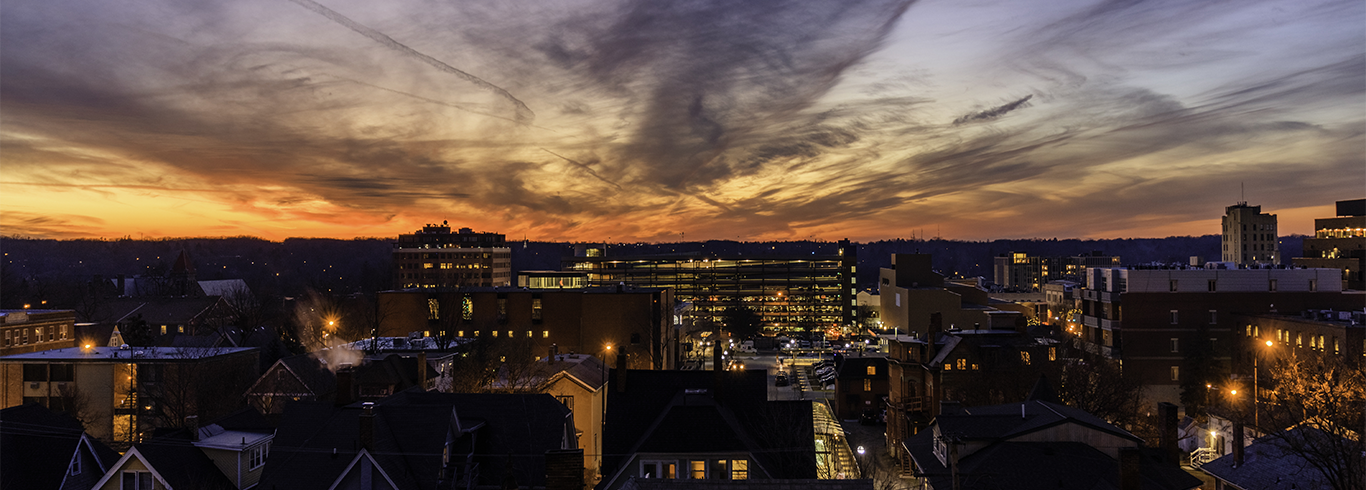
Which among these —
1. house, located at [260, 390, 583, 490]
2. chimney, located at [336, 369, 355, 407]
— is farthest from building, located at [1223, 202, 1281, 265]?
chimney, located at [336, 369, 355, 407]

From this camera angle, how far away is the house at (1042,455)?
28.0 meters

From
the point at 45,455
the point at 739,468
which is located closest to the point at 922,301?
the point at 739,468

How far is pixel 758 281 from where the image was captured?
181 m

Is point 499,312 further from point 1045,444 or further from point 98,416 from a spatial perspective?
point 1045,444

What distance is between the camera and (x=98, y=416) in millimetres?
55906

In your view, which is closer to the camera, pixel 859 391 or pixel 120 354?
pixel 120 354

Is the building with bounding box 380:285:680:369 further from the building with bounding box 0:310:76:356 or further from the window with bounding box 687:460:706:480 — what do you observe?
the window with bounding box 687:460:706:480

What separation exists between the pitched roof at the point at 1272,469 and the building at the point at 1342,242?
363 feet

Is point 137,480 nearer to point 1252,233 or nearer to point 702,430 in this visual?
point 702,430

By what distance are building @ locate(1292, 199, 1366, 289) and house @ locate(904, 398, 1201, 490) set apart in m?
116

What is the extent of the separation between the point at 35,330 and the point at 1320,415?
119 metres

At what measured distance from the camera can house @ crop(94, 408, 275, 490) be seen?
→ 2997cm

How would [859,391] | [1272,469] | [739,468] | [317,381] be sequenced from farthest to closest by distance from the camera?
[859,391] → [317,381] → [739,468] → [1272,469]

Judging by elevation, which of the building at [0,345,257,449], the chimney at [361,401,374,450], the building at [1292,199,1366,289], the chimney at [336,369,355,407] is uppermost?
the building at [1292,199,1366,289]
